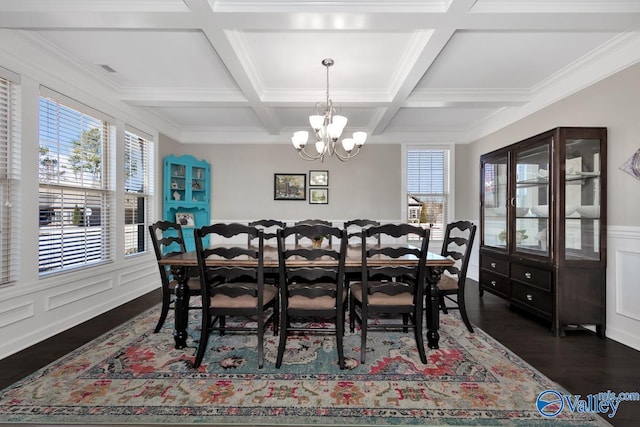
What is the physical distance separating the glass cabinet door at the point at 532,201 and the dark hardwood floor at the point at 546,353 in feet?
2.56

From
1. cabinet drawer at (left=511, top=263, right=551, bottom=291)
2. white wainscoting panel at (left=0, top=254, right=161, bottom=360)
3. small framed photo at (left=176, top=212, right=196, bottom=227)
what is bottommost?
white wainscoting panel at (left=0, top=254, right=161, bottom=360)

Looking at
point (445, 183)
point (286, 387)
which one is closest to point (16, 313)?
point (286, 387)

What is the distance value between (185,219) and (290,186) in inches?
74.4

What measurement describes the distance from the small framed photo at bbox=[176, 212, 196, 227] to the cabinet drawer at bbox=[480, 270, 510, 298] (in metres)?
4.52

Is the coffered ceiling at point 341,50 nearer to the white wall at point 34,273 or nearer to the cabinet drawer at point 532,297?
the white wall at point 34,273

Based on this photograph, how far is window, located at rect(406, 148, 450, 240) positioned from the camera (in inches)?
215

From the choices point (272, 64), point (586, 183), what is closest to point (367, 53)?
point (272, 64)

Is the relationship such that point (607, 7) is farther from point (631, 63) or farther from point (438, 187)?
point (438, 187)

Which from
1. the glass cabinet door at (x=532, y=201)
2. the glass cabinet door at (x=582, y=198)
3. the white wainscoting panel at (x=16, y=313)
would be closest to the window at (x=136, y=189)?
the white wainscoting panel at (x=16, y=313)

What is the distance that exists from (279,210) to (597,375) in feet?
14.6

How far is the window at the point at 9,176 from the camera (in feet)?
7.90

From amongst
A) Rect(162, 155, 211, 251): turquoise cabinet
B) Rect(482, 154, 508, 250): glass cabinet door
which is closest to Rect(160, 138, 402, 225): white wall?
Rect(162, 155, 211, 251): turquoise cabinet

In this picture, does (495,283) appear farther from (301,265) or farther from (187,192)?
(187,192)

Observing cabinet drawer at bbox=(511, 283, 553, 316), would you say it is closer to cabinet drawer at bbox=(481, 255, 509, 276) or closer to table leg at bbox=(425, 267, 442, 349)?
cabinet drawer at bbox=(481, 255, 509, 276)
